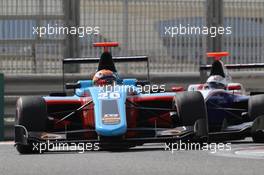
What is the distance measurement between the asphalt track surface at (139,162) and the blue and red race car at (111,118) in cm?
23

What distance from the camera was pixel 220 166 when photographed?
985cm

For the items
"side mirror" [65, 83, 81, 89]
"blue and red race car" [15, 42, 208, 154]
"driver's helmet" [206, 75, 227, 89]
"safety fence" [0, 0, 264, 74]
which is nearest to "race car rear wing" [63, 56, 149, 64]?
"side mirror" [65, 83, 81, 89]

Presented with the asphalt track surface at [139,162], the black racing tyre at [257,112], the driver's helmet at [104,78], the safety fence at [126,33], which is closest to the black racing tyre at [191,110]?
the asphalt track surface at [139,162]

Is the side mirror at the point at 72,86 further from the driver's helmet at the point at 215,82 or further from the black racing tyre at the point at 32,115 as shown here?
the driver's helmet at the point at 215,82

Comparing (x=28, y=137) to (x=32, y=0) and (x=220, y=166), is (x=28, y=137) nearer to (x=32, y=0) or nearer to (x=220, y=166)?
(x=220, y=166)

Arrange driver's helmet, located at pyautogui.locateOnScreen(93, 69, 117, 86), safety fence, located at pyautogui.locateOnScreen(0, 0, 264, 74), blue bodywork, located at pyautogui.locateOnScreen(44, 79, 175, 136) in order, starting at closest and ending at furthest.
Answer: blue bodywork, located at pyautogui.locateOnScreen(44, 79, 175, 136) < driver's helmet, located at pyautogui.locateOnScreen(93, 69, 117, 86) < safety fence, located at pyautogui.locateOnScreen(0, 0, 264, 74)

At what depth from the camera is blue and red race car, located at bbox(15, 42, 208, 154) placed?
12438mm

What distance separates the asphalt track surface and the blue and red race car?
0.77 feet

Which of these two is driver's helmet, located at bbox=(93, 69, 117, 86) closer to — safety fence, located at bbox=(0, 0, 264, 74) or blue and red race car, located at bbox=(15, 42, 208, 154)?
blue and red race car, located at bbox=(15, 42, 208, 154)

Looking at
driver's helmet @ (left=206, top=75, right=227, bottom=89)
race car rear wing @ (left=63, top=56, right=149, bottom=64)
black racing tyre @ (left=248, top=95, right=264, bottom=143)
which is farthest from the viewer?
driver's helmet @ (left=206, top=75, right=227, bottom=89)

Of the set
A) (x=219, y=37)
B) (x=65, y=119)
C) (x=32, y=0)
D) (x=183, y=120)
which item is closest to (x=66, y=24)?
(x=32, y=0)

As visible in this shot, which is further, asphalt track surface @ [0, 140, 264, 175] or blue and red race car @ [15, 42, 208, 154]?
blue and red race car @ [15, 42, 208, 154]

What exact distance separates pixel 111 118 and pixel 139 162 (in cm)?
204

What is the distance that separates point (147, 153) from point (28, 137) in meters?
1.54
